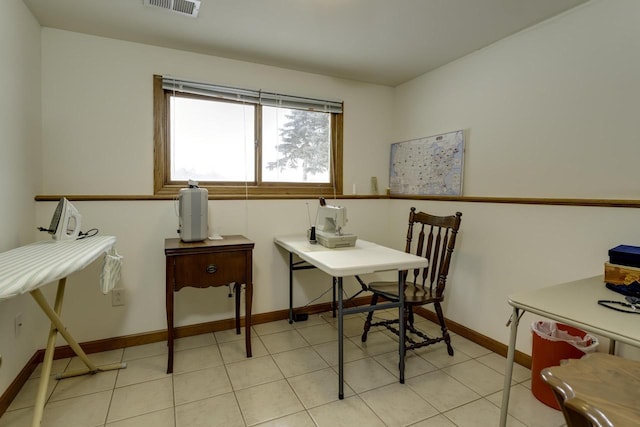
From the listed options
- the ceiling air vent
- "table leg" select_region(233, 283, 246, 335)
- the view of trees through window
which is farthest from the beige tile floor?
the ceiling air vent

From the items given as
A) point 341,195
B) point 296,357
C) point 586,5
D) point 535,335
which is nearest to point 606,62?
point 586,5

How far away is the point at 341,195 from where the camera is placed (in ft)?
10.2

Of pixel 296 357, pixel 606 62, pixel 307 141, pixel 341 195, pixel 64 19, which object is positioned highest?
pixel 64 19

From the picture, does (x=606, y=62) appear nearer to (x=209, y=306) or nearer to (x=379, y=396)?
(x=379, y=396)

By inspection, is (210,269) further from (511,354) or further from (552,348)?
(552,348)

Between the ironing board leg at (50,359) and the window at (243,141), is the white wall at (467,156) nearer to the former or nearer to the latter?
the window at (243,141)

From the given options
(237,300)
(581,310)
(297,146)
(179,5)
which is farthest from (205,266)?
(581,310)

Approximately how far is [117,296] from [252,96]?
1.87m

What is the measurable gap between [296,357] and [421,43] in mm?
2441

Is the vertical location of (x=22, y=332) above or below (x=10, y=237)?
below

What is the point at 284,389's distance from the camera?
1893mm

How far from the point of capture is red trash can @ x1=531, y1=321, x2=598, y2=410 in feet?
5.66

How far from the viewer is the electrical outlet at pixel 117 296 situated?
2.35 m

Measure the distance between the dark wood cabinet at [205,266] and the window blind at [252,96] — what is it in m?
1.18
